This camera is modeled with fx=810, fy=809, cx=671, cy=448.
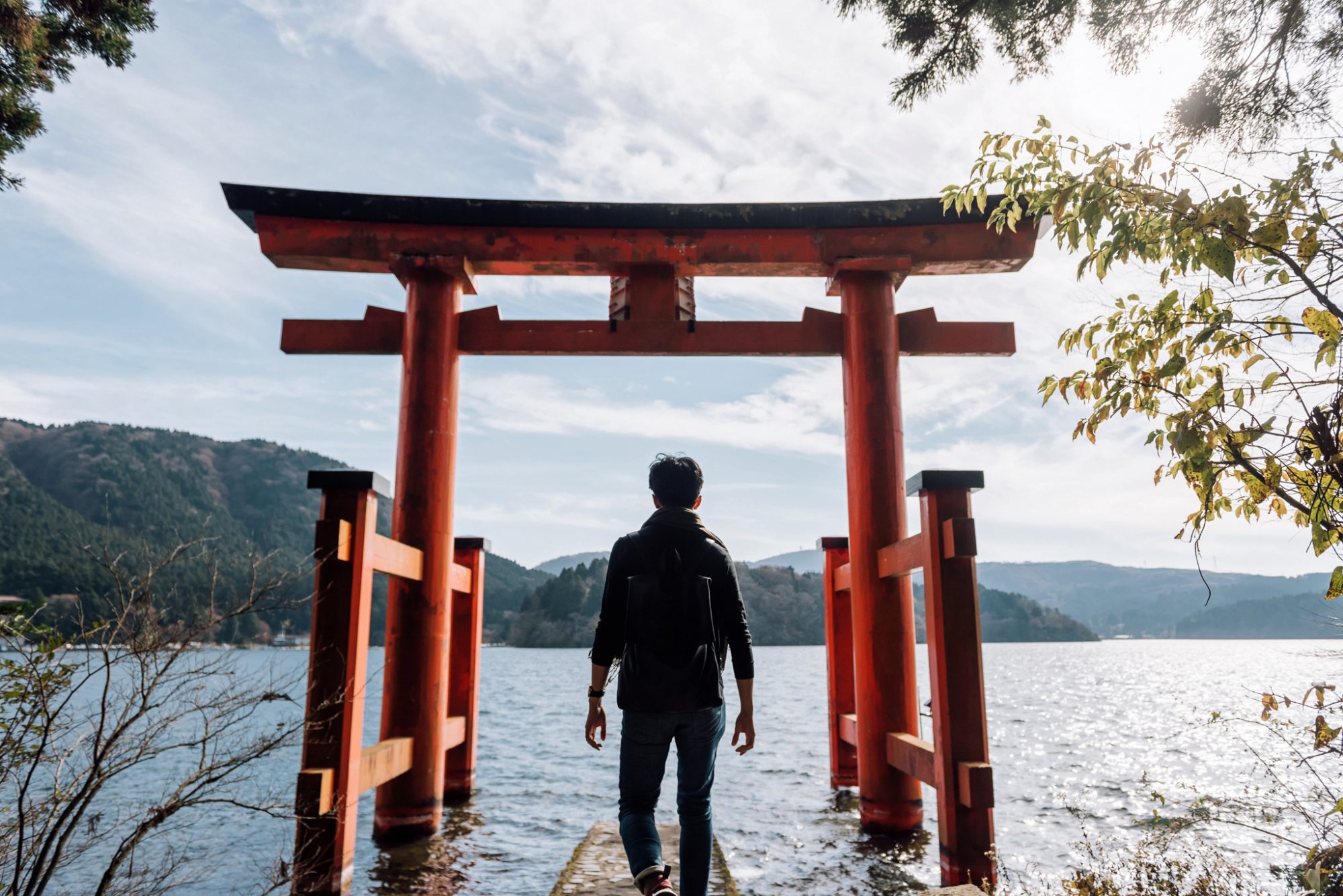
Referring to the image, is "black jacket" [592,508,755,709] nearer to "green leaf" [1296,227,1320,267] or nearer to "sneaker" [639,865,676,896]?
"sneaker" [639,865,676,896]

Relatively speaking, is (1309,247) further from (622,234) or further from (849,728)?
(849,728)

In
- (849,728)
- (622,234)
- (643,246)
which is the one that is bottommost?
(849,728)

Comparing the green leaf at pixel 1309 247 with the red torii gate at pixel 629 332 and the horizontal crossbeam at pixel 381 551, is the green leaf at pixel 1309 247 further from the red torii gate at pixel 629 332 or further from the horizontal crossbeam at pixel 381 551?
the horizontal crossbeam at pixel 381 551

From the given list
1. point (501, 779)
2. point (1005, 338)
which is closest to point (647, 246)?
point (1005, 338)

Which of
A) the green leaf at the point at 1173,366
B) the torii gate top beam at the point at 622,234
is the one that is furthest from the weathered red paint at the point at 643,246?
the green leaf at the point at 1173,366

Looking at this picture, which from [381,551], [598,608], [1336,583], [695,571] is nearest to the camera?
[1336,583]

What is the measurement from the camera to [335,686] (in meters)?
4.49

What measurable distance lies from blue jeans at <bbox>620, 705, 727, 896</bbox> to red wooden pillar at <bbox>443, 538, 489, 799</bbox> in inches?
178

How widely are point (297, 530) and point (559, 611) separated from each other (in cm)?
2911

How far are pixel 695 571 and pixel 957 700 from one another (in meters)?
2.16

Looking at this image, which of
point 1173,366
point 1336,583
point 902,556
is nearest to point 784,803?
point 902,556

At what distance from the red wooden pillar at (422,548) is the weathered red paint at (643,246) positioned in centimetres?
28

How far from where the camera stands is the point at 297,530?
84250mm

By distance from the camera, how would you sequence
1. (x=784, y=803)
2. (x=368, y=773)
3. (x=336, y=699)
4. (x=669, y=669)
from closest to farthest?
(x=669, y=669) → (x=336, y=699) → (x=368, y=773) → (x=784, y=803)
